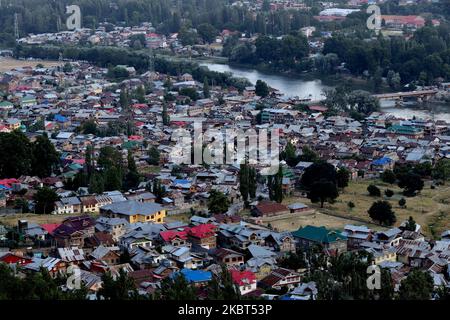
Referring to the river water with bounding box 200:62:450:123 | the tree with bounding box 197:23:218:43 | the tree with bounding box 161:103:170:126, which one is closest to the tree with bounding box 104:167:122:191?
the tree with bounding box 161:103:170:126

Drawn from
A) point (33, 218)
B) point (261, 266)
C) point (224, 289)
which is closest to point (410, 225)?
point (261, 266)

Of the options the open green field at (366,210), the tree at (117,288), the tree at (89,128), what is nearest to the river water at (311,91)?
the tree at (89,128)

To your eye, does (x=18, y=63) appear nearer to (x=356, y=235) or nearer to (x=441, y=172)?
(x=441, y=172)

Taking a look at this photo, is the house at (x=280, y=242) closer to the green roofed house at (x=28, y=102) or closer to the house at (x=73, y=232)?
the house at (x=73, y=232)

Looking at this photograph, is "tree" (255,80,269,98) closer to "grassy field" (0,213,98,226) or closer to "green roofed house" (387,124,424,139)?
"green roofed house" (387,124,424,139)

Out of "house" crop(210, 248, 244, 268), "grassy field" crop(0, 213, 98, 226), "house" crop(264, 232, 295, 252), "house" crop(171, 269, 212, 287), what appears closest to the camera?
"house" crop(171, 269, 212, 287)

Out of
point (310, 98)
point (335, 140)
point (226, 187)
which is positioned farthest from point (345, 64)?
point (226, 187)
